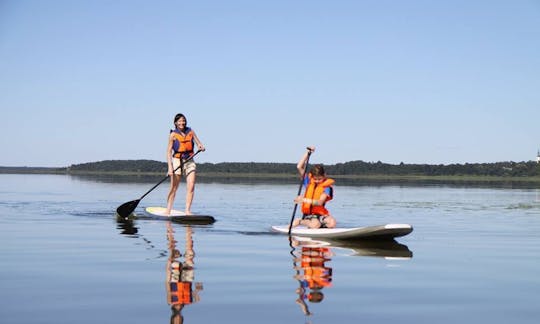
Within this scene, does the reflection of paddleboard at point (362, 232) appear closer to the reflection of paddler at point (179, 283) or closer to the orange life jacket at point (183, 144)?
the reflection of paddler at point (179, 283)

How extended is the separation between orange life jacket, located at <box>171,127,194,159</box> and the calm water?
202cm

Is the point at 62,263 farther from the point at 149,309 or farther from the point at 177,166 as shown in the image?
the point at 177,166

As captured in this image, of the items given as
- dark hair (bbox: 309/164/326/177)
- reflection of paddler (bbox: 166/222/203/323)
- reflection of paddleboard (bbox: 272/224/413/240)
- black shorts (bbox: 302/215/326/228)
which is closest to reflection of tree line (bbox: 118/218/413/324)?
reflection of paddler (bbox: 166/222/203/323)

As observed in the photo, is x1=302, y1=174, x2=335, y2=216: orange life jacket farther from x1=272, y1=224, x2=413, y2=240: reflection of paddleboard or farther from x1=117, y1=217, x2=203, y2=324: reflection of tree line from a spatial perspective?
x1=117, y1=217, x2=203, y2=324: reflection of tree line

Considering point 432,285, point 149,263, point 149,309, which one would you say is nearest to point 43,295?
point 149,309

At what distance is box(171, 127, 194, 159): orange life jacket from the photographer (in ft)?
53.1

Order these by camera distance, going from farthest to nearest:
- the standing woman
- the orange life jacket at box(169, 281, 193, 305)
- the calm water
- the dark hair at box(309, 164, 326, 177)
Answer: the standing woman → the dark hair at box(309, 164, 326, 177) → the orange life jacket at box(169, 281, 193, 305) → the calm water

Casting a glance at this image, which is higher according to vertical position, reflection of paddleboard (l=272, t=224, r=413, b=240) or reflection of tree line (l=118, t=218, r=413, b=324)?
reflection of paddleboard (l=272, t=224, r=413, b=240)

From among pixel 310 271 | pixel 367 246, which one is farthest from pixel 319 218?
pixel 310 271

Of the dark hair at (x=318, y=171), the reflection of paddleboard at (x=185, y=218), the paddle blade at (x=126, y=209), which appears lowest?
the reflection of paddleboard at (x=185, y=218)

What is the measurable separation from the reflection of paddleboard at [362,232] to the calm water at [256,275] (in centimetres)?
27

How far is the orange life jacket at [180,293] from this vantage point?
657 cm

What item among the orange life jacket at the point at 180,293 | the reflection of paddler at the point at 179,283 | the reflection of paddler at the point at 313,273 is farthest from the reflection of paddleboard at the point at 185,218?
the orange life jacket at the point at 180,293

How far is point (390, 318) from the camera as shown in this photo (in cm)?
611
